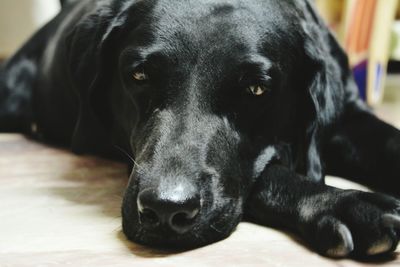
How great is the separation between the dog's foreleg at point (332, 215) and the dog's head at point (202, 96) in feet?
0.23

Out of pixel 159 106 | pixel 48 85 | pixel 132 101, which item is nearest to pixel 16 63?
pixel 48 85

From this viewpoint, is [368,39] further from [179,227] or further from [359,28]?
[179,227]

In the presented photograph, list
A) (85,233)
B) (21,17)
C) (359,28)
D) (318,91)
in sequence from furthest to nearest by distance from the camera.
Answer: (21,17), (359,28), (318,91), (85,233)

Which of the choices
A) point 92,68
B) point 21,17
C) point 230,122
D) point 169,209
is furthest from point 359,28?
point 169,209

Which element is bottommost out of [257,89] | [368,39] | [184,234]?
[368,39]

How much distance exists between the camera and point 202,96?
1255mm

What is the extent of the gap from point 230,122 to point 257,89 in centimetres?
9

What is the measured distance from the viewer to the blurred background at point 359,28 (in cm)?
361

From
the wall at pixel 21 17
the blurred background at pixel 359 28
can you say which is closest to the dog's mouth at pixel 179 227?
the blurred background at pixel 359 28

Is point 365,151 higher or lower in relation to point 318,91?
lower

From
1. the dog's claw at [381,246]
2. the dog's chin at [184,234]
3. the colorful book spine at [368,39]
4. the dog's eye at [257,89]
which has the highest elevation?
the dog's eye at [257,89]

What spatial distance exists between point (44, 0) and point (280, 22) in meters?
2.79

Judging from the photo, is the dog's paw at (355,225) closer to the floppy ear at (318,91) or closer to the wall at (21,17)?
the floppy ear at (318,91)

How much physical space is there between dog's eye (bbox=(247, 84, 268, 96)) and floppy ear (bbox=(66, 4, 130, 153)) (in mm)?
390
